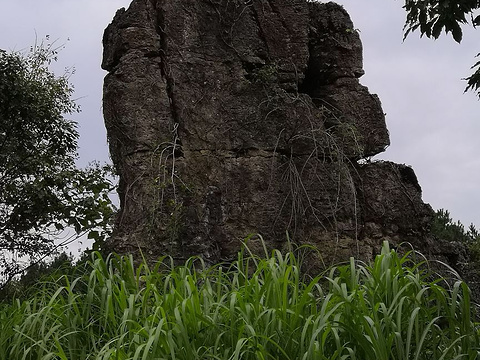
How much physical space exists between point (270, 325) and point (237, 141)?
226 centimetres

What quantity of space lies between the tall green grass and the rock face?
1.21 metres

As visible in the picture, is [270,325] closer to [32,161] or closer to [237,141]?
[237,141]

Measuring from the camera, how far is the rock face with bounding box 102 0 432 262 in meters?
5.22

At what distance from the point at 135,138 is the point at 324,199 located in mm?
1410

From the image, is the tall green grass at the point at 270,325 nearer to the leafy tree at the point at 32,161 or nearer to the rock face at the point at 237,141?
the rock face at the point at 237,141

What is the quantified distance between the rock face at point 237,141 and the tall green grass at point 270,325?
121 cm

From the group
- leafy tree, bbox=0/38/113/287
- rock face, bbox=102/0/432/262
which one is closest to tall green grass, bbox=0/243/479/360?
rock face, bbox=102/0/432/262

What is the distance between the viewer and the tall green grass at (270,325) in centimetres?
323

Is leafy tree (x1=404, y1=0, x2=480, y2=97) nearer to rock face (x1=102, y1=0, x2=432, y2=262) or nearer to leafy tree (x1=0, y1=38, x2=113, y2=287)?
rock face (x1=102, y1=0, x2=432, y2=262)

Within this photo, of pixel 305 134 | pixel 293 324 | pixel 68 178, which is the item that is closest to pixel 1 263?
pixel 68 178

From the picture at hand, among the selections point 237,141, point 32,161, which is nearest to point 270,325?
point 237,141

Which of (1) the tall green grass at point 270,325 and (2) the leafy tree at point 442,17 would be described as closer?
(1) the tall green grass at point 270,325

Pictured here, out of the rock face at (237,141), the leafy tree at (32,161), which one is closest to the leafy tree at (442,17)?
the rock face at (237,141)

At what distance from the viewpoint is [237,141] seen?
213 inches
